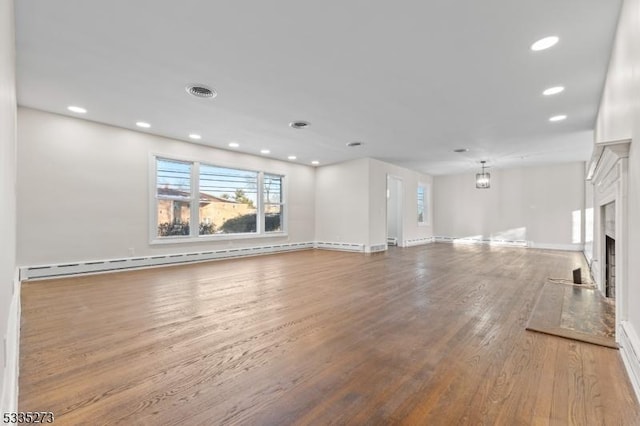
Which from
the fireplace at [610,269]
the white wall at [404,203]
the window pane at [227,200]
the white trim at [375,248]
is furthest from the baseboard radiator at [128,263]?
the fireplace at [610,269]

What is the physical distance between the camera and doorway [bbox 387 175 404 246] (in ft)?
31.8

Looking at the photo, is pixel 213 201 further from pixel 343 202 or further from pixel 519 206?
pixel 519 206

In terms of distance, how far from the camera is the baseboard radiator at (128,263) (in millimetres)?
4477

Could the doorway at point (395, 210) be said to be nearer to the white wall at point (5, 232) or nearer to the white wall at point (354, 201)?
the white wall at point (354, 201)

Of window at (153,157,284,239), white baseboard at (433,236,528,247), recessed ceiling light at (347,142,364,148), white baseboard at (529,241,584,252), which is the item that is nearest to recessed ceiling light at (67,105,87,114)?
window at (153,157,284,239)

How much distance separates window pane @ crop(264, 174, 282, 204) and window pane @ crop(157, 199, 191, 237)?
87.6 inches

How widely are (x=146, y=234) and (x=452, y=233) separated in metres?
9.96

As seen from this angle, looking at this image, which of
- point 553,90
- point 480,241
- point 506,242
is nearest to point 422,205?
point 480,241

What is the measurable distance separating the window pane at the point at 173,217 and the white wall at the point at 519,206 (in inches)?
357

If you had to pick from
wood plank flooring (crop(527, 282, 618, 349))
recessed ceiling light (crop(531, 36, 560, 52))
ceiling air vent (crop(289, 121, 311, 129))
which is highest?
recessed ceiling light (crop(531, 36, 560, 52))

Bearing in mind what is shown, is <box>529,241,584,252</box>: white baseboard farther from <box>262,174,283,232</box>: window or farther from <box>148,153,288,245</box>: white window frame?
<box>262,174,283,232</box>: window

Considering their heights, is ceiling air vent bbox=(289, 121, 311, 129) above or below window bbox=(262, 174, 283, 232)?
above

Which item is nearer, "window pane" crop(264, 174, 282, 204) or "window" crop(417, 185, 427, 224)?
"window pane" crop(264, 174, 282, 204)

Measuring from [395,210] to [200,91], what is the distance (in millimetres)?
7983
